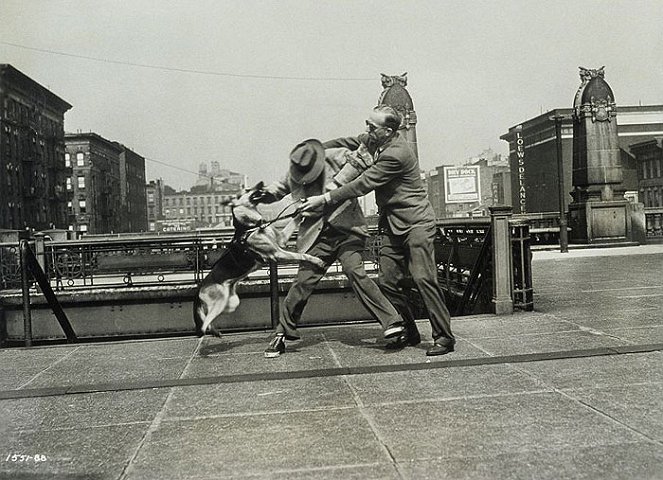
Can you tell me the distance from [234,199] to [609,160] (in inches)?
801

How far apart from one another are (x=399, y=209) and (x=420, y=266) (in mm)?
568

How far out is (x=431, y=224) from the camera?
641 cm

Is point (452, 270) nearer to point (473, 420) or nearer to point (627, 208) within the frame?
point (473, 420)

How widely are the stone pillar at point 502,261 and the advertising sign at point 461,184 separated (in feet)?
143

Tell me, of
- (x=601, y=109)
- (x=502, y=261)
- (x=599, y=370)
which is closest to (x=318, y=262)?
(x=599, y=370)

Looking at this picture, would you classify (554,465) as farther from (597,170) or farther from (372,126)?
(597,170)

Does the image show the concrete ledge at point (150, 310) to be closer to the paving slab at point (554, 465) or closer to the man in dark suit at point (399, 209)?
the man in dark suit at point (399, 209)

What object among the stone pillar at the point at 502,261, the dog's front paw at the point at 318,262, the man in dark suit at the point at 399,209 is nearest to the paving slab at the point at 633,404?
the man in dark suit at the point at 399,209

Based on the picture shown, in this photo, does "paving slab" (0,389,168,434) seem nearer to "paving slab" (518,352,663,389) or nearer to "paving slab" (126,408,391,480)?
"paving slab" (126,408,391,480)

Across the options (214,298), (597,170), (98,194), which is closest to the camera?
(214,298)

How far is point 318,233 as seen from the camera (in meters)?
6.57

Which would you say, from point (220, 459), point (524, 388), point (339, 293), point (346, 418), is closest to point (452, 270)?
point (339, 293)

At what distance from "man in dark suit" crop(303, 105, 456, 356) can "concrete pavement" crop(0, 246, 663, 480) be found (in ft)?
1.80

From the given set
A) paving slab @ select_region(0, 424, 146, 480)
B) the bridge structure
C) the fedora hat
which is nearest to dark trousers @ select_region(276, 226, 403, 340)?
the fedora hat
